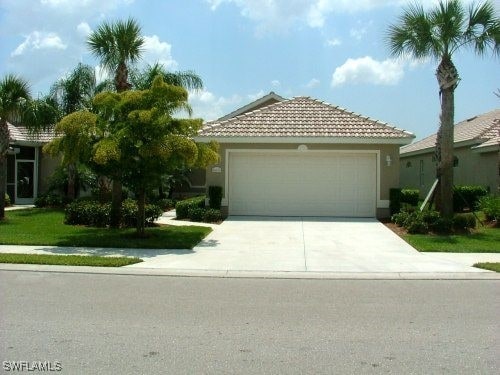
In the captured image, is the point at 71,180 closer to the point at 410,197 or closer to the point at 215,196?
the point at 215,196

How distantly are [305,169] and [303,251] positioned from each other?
7210 millimetres

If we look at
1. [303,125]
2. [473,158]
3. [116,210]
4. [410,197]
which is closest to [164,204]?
[116,210]

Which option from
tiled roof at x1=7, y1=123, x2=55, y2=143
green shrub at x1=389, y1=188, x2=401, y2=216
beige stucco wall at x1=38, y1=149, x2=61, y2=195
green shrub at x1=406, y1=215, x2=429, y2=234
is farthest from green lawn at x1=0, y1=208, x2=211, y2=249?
beige stucco wall at x1=38, y1=149, x2=61, y2=195

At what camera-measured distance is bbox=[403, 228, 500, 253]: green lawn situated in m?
12.5

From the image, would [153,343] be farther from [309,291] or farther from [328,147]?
[328,147]

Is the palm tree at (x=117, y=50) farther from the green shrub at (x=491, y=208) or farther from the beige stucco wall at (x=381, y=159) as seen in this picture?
the green shrub at (x=491, y=208)

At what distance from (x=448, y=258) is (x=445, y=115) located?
5.86 meters

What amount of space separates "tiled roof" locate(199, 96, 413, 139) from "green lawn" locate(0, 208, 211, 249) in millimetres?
4794

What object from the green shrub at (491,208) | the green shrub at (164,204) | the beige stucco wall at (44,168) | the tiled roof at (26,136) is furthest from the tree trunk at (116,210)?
the green shrub at (491,208)

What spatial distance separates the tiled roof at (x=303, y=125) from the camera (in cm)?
1891

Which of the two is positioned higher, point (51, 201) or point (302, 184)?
point (302, 184)

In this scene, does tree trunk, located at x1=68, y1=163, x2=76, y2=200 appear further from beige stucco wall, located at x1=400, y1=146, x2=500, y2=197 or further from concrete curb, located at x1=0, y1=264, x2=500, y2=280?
beige stucco wall, located at x1=400, y1=146, x2=500, y2=197

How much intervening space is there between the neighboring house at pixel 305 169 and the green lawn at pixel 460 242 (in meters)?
4.23

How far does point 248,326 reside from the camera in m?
6.37
